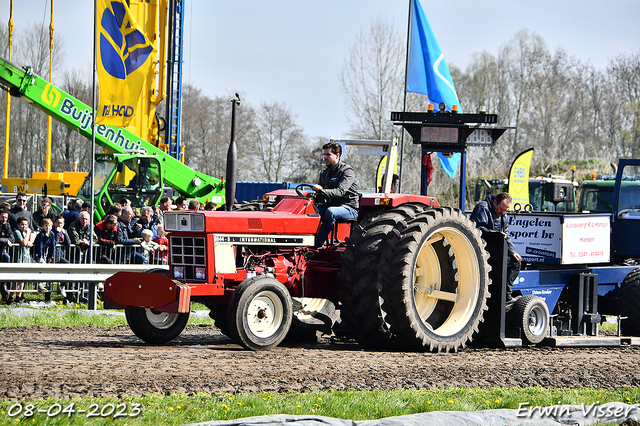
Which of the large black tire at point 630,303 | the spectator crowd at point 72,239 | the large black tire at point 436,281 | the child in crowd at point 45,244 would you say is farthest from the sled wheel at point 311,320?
the child in crowd at point 45,244

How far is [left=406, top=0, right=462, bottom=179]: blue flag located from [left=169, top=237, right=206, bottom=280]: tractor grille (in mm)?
8615

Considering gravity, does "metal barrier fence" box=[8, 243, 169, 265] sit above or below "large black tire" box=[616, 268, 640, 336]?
above

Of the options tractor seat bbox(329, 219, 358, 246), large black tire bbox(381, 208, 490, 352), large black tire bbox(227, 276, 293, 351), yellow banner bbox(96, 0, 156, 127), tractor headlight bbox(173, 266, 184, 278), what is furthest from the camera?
yellow banner bbox(96, 0, 156, 127)

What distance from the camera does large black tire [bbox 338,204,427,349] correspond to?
25.5 feet

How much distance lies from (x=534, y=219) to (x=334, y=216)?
3490 millimetres

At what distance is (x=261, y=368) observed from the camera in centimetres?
652

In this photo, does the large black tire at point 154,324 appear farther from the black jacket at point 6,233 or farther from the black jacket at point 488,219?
the black jacket at point 6,233

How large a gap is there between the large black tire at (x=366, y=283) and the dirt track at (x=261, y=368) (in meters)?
0.22

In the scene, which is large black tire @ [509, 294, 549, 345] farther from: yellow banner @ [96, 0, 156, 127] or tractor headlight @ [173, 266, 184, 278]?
yellow banner @ [96, 0, 156, 127]

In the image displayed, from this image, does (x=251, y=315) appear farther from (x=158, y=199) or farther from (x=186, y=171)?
(x=186, y=171)

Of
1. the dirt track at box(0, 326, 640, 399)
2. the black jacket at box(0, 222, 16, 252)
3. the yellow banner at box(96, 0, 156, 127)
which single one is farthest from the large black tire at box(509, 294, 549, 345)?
the yellow banner at box(96, 0, 156, 127)

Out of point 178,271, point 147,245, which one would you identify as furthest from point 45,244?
point 178,271

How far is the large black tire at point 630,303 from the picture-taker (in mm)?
10539

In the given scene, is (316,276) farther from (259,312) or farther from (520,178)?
(520,178)
